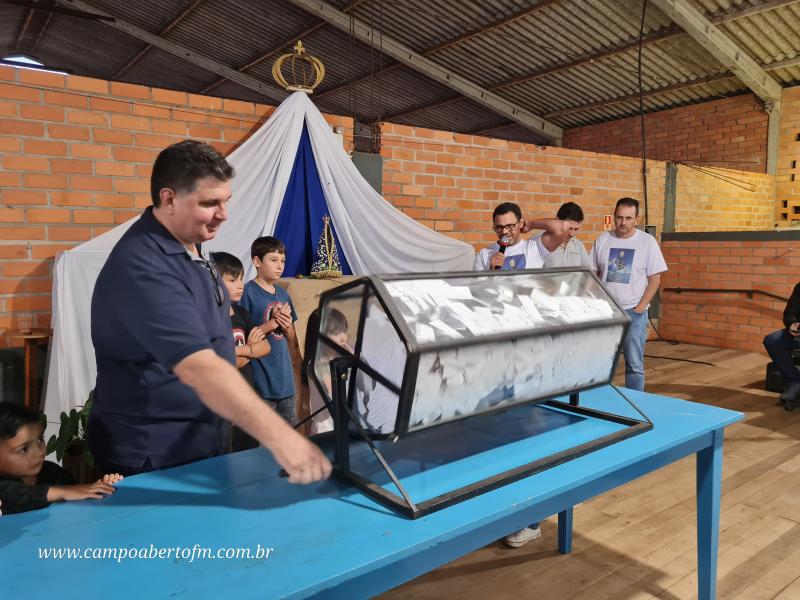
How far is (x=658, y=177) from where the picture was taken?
6.75m

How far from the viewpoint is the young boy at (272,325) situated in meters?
2.53

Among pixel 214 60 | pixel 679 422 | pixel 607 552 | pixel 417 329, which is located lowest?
pixel 607 552

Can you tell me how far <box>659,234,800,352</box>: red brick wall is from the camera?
612 cm

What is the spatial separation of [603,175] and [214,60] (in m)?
6.65

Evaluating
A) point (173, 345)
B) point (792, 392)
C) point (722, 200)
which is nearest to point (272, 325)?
point (173, 345)

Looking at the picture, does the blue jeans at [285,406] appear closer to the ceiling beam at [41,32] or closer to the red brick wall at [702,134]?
the red brick wall at [702,134]

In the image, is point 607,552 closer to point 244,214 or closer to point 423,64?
point 244,214

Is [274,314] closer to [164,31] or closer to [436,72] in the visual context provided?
[436,72]

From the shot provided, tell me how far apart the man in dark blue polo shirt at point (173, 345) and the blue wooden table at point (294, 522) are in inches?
4.0

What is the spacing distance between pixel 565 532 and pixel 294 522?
155 cm

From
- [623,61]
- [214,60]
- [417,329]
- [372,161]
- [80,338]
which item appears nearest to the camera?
[417,329]

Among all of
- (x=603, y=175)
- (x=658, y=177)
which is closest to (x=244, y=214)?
(x=603, y=175)

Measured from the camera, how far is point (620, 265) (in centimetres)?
379

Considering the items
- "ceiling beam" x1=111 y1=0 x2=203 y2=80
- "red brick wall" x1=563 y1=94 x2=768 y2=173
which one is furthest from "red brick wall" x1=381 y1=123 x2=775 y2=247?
"ceiling beam" x1=111 y1=0 x2=203 y2=80
